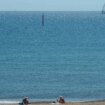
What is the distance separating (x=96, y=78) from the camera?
54031mm

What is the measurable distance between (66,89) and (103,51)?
39.5 meters

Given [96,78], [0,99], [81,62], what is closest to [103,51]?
[81,62]

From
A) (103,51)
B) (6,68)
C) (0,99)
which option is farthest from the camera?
(103,51)

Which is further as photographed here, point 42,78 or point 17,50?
point 17,50

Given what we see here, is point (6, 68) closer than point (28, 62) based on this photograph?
Yes

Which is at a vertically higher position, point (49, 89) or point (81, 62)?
point (81, 62)

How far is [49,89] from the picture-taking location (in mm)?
47594

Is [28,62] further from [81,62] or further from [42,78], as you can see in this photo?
[42,78]

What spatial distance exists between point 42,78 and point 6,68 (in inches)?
377

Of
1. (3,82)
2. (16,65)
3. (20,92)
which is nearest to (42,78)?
(3,82)

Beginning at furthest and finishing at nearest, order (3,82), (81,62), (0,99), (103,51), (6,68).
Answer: (103,51)
(81,62)
(6,68)
(3,82)
(0,99)

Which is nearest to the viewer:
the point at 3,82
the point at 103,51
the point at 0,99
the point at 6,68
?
the point at 0,99

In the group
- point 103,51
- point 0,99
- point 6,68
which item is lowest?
point 0,99

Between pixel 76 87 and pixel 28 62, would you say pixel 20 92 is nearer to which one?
pixel 76 87
